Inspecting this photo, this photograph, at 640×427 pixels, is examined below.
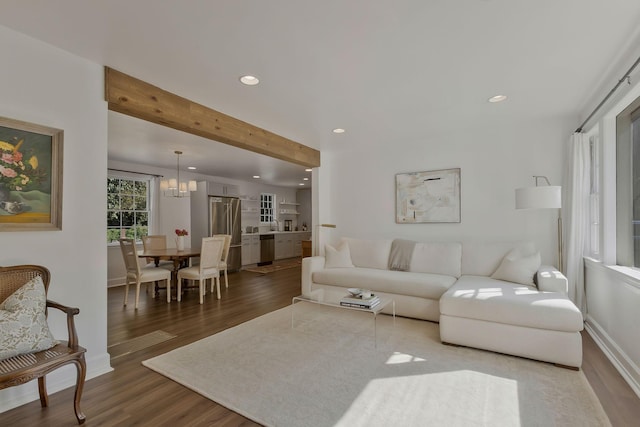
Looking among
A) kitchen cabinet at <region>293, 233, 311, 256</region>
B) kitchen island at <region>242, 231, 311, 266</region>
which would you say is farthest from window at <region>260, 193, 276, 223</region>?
kitchen cabinet at <region>293, 233, 311, 256</region>

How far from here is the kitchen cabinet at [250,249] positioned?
Answer: 788 centimetres

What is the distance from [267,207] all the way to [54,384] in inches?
299

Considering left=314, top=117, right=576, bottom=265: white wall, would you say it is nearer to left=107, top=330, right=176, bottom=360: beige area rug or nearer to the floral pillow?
left=107, top=330, right=176, bottom=360: beige area rug

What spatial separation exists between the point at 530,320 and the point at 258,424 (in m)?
2.27

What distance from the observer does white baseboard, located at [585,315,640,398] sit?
2.13 m

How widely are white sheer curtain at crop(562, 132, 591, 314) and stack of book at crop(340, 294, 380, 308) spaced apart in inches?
88.7

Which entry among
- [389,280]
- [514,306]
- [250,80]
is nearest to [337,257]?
[389,280]

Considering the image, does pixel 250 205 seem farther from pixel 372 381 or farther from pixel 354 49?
pixel 372 381

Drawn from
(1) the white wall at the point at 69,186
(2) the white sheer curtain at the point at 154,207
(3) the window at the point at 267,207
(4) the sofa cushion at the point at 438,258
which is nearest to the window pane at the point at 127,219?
(2) the white sheer curtain at the point at 154,207

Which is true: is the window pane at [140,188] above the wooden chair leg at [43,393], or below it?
A: above

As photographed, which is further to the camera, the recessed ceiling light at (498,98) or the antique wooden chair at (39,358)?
the recessed ceiling light at (498,98)

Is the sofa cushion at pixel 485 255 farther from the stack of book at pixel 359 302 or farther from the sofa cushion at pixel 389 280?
Answer: the stack of book at pixel 359 302

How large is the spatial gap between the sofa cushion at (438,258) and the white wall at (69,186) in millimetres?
3577

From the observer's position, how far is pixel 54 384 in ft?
7.06
